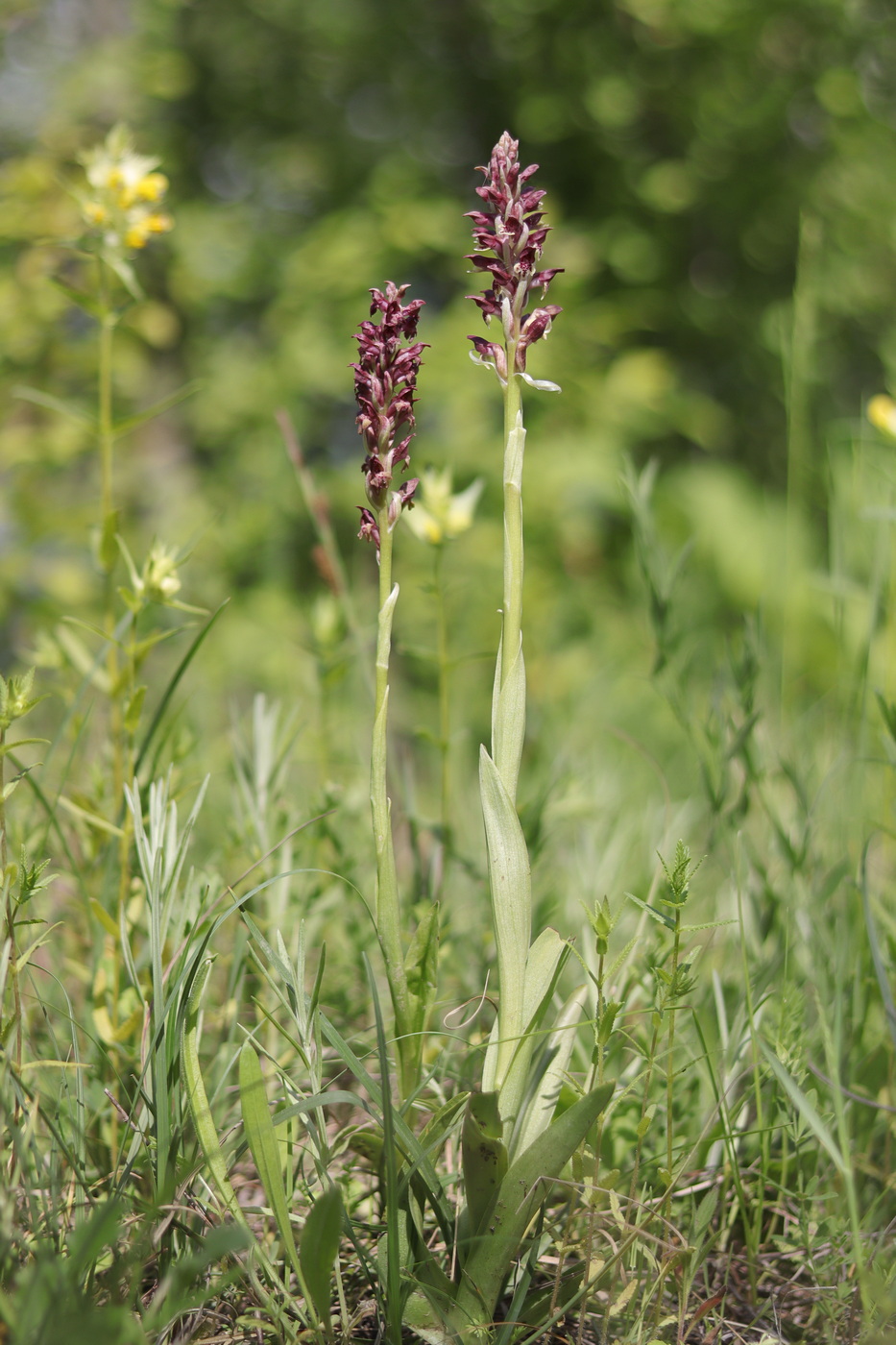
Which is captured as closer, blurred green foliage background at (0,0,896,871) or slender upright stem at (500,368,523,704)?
slender upright stem at (500,368,523,704)

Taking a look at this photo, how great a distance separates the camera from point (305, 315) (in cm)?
372

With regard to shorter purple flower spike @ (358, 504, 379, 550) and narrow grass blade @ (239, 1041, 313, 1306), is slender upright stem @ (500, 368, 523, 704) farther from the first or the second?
narrow grass blade @ (239, 1041, 313, 1306)

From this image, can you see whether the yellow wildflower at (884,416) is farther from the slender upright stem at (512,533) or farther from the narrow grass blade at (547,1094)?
the narrow grass blade at (547,1094)

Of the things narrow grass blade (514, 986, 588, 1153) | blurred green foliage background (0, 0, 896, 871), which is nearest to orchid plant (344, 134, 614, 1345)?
narrow grass blade (514, 986, 588, 1153)

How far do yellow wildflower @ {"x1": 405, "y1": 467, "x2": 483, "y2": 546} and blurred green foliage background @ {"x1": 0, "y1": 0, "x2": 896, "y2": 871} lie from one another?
161cm

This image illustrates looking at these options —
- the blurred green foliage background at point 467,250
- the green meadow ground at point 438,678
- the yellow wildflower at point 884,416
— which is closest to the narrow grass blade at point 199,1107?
the green meadow ground at point 438,678

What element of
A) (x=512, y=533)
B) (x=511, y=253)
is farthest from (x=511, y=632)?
(x=511, y=253)

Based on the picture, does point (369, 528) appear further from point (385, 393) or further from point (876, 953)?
point (876, 953)

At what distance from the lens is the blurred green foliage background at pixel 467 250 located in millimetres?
3520

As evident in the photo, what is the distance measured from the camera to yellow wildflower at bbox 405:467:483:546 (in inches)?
55.7

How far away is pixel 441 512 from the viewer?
1.43 meters

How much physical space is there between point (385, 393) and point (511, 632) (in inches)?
9.5

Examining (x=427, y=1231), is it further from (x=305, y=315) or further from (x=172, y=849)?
(x=305, y=315)

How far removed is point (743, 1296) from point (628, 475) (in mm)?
1043
